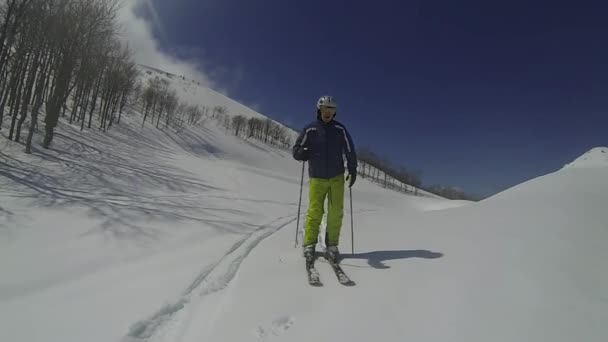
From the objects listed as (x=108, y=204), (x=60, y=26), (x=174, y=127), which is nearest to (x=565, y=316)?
(x=108, y=204)

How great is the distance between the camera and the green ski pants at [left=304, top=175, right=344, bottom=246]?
4191 millimetres

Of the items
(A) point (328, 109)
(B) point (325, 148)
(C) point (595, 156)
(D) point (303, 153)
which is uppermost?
(C) point (595, 156)

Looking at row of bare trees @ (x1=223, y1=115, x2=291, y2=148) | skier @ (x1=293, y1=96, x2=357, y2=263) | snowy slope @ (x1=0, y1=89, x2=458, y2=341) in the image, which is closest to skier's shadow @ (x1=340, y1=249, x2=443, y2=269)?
skier @ (x1=293, y1=96, x2=357, y2=263)

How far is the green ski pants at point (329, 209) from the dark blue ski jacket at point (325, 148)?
0.12 metres

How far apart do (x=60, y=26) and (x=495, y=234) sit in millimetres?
18716

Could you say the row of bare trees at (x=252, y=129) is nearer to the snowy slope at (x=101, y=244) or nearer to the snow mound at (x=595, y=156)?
the snow mound at (x=595, y=156)

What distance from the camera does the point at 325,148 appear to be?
430 centimetres

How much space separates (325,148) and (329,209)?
0.89m

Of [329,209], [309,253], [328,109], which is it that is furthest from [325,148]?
[309,253]

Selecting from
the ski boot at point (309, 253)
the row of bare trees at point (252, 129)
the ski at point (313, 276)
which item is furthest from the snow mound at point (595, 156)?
the row of bare trees at point (252, 129)

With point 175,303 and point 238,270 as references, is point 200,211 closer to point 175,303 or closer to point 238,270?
point 238,270

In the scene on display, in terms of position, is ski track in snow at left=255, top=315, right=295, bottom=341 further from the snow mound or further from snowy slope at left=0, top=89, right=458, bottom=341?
the snow mound

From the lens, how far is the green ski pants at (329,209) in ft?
13.8

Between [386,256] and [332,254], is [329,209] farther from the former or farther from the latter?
[386,256]
